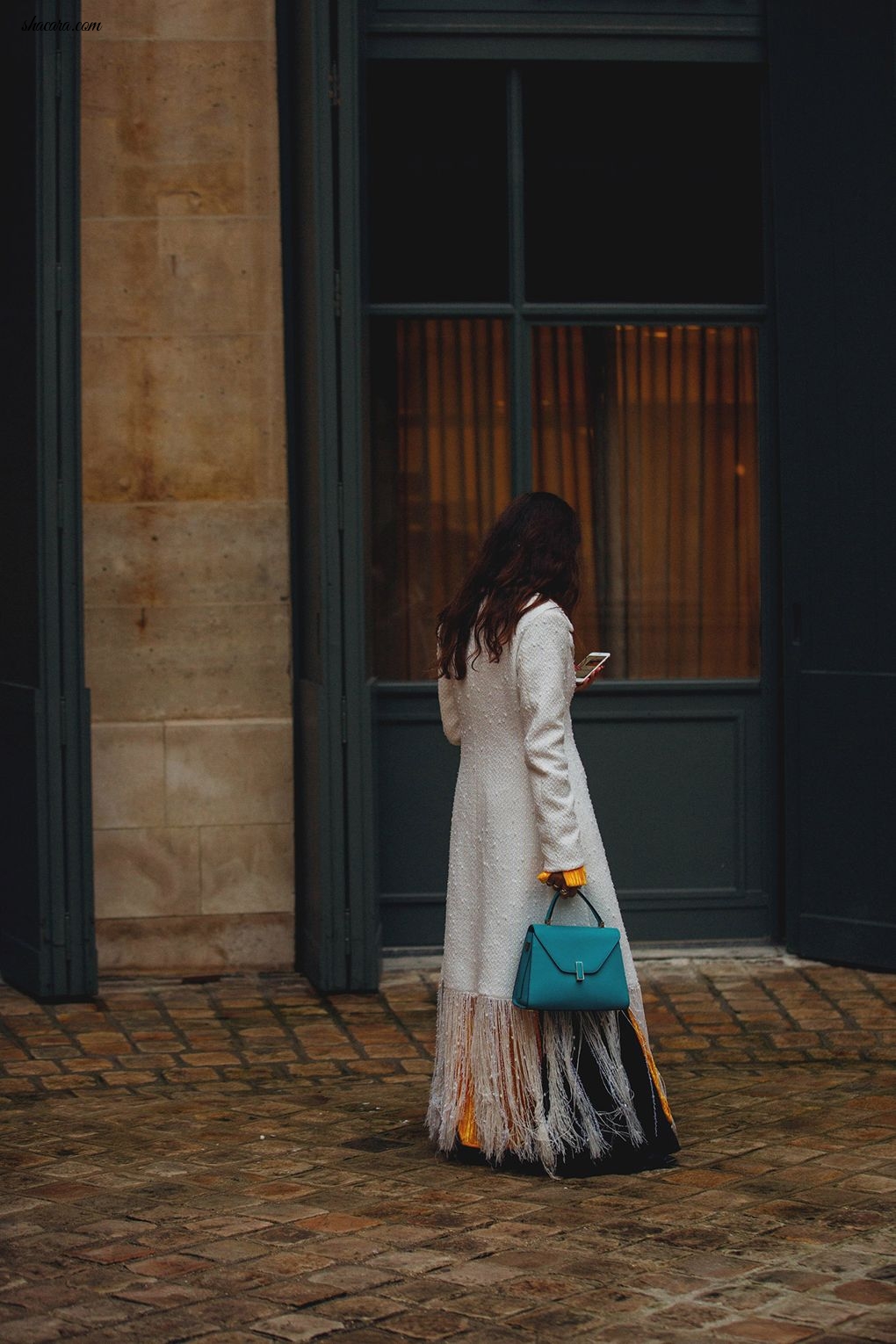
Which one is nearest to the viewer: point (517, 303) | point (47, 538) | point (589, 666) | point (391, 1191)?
point (391, 1191)

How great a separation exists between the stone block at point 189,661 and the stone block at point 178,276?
118cm

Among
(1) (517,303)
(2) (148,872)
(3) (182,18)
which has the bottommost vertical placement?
(2) (148,872)

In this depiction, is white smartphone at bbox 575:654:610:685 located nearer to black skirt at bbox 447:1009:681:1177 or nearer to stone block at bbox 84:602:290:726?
black skirt at bbox 447:1009:681:1177

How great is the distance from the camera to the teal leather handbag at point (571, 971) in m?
5.27

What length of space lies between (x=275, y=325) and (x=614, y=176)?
1.66 meters

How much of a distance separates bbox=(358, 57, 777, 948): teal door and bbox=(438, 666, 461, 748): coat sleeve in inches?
100

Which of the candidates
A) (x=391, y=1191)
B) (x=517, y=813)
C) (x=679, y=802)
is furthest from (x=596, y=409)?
(x=391, y=1191)

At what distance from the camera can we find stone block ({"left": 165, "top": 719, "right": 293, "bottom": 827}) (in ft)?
26.8

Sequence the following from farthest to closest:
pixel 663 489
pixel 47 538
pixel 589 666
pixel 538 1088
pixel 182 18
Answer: pixel 663 489, pixel 182 18, pixel 47 538, pixel 589 666, pixel 538 1088

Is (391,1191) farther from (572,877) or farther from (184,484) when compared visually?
(184,484)

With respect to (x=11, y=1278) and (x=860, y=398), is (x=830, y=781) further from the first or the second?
(x=11, y=1278)

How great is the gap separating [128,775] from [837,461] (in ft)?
10.5

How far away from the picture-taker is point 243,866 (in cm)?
823

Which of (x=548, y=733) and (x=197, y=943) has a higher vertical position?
(x=548, y=733)
